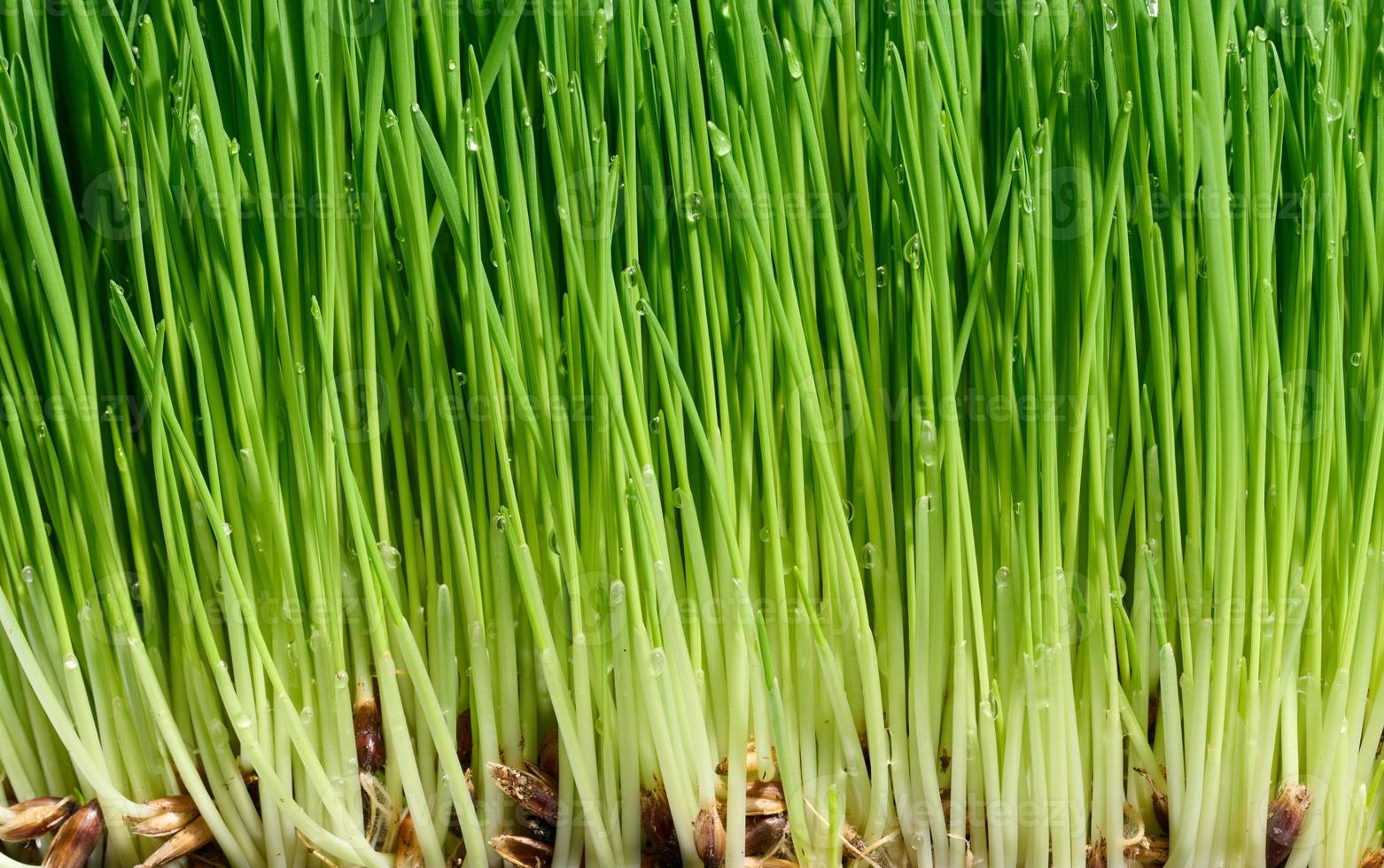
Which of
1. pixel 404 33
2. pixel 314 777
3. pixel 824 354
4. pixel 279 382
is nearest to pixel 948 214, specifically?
pixel 824 354

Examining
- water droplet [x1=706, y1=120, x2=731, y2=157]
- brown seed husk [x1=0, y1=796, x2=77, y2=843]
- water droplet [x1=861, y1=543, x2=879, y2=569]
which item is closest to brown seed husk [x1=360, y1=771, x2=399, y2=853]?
brown seed husk [x1=0, y1=796, x2=77, y2=843]

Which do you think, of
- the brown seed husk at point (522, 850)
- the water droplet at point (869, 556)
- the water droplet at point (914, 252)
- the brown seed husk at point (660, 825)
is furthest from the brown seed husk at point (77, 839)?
the water droplet at point (914, 252)

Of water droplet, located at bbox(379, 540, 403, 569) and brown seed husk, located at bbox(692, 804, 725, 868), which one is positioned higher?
water droplet, located at bbox(379, 540, 403, 569)

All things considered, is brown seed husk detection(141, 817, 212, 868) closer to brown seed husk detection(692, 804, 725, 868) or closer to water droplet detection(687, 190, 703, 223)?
brown seed husk detection(692, 804, 725, 868)

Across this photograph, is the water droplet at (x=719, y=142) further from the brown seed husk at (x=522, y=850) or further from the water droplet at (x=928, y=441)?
the brown seed husk at (x=522, y=850)

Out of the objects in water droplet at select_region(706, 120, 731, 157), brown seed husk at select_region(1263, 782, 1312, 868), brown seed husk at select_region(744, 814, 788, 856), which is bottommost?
brown seed husk at select_region(1263, 782, 1312, 868)

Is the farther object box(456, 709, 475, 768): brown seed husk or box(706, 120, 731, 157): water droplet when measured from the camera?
box(456, 709, 475, 768): brown seed husk
